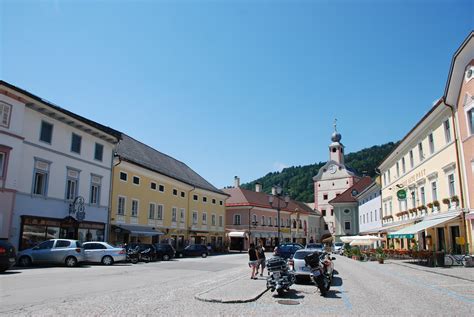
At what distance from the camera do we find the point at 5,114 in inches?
933

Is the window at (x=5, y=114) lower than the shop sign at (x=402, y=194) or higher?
higher

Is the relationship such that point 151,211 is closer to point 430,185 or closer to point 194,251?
point 194,251

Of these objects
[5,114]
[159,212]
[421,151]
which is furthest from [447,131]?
[5,114]

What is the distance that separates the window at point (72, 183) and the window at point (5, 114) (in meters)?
6.41

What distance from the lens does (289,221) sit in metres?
76.1

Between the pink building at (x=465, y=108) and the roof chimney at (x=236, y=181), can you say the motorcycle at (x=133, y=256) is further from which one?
the roof chimney at (x=236, y=181)

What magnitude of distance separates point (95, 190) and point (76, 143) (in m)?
4.19

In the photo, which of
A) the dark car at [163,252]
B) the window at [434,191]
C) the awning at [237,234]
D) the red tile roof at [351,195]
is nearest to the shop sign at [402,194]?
the window at [434,191]

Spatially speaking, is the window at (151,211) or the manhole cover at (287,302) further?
the window at (151,211)

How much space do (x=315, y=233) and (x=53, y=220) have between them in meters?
69.6

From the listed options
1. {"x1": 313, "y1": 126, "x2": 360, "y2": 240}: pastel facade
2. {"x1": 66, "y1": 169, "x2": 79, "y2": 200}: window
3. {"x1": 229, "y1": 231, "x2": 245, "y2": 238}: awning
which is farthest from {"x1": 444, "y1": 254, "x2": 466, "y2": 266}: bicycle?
{"x1": 313, "y1": 126, "x2": 360, "y2": 240}: pastel facade

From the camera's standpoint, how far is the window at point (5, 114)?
23.5 m

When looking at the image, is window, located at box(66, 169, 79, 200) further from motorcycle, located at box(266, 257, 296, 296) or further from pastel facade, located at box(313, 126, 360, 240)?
pastel facade, located at box(313, 126, 360, 240)

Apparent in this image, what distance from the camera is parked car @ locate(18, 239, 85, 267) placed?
866 inches
